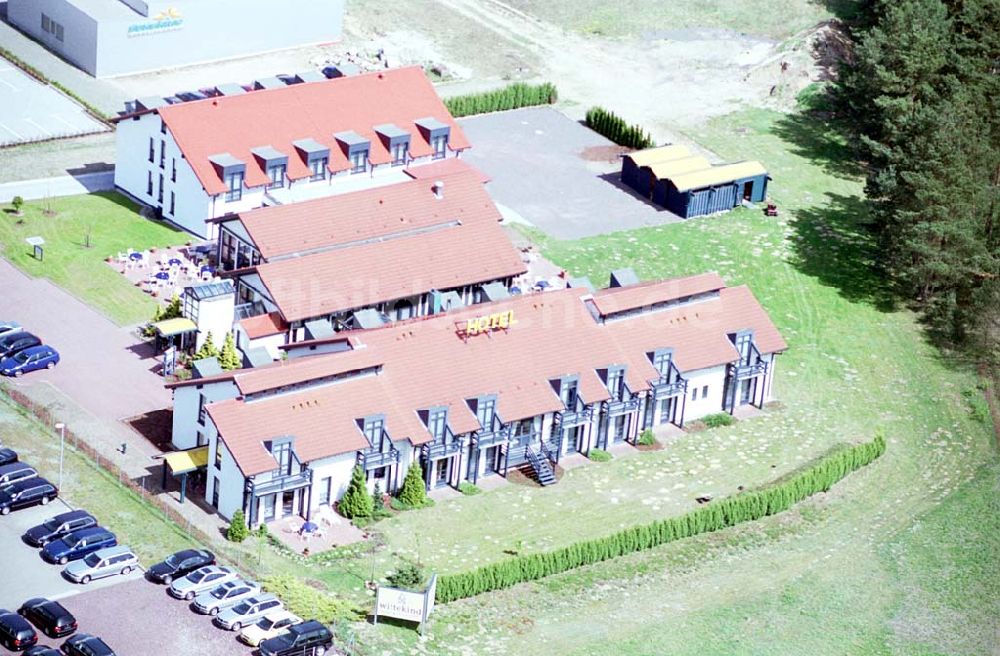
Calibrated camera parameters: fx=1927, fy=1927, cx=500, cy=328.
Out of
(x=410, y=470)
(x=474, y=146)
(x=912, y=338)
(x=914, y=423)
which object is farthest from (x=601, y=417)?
(x=474, y=146)

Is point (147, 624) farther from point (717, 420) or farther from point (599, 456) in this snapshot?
point (717, 420)

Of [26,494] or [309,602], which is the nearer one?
[309,602]

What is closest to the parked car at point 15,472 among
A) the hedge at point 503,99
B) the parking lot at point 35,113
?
the parking lot at point 35,113

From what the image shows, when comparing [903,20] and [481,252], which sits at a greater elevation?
[903,20]

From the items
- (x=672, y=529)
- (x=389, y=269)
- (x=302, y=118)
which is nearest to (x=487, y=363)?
(x=389, y=269)

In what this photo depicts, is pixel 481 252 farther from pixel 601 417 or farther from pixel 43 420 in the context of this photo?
pixel 43 420

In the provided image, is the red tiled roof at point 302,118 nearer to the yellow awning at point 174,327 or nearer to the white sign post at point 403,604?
the yellow awning at point 174,327
